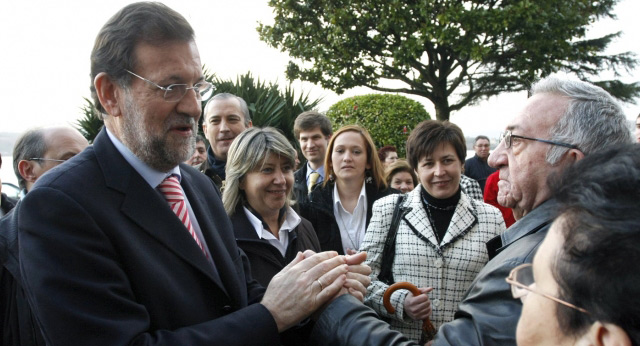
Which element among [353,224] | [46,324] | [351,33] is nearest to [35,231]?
[46,324]

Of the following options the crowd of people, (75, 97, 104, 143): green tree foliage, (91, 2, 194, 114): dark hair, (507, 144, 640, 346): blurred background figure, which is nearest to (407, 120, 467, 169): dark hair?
the crowd of people

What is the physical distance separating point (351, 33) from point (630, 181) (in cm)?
1838

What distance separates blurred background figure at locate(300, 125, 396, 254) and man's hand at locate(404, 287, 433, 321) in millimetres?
1127

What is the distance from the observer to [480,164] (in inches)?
372

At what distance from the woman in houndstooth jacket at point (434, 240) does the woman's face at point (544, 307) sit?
1.85 meters

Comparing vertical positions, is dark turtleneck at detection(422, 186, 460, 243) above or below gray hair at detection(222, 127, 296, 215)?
below

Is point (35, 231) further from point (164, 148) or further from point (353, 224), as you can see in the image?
point (353, 224)

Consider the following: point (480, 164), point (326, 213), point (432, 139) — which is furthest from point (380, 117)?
point (432, 139)

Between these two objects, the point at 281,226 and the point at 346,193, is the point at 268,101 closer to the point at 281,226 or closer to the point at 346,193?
the point at 346,193

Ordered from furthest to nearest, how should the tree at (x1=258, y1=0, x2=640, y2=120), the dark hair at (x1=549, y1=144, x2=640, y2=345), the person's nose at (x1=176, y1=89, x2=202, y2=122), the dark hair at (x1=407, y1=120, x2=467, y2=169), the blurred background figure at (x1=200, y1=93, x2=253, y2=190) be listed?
the tree at (x1=258, y1=0, x2=640, y2=120), the blurred background figure at (x1=200, y1=93, x2=253, y2=190), the dark hair at (x1=407, y1=120, x2=467, y2=169), the person's nose at (x1=176, y1=89, x2=202, y2=122), the dark hair at (x1=549, y1=144, x2=640, y2=345)

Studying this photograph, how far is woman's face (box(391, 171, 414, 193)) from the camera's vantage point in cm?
581

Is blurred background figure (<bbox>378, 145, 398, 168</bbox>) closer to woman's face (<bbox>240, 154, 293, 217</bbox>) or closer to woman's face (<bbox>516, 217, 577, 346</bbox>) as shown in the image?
woman's face (<bbox>240, 154, 293, 217</bbox>)

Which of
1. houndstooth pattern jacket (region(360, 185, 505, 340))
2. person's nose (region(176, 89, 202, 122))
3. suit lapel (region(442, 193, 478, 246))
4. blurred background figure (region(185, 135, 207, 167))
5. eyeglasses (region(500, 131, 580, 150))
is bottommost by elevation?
houndstooth pattern jacket (region(360, 185, 505, 340))

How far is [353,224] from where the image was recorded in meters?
4.24
